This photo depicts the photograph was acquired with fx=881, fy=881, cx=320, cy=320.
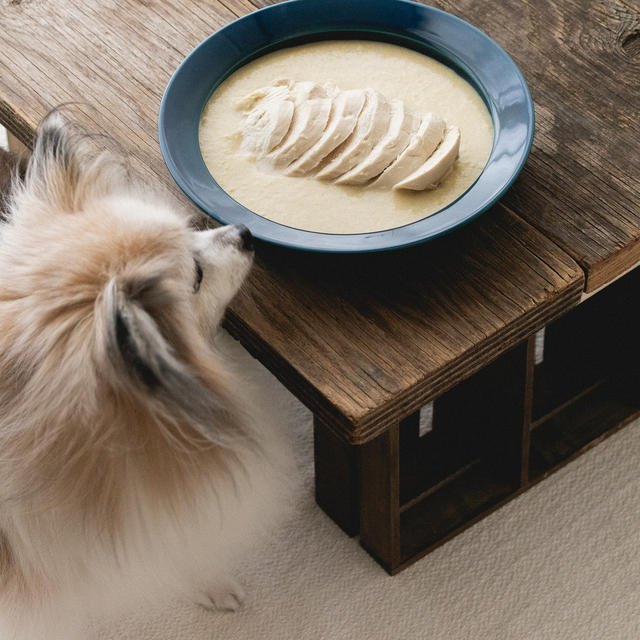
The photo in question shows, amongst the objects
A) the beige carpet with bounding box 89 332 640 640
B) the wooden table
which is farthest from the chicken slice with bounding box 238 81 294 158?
the beige carpet with bounding box 89 332 640 640

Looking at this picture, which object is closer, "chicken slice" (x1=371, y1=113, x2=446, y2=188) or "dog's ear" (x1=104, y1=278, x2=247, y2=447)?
"dog's ear" (x1=104, y1=278, x2=247, y2=447)

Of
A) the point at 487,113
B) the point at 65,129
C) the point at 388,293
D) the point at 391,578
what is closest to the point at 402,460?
the point at 391,578

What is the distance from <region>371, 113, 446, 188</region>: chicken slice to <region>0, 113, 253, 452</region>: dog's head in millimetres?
185

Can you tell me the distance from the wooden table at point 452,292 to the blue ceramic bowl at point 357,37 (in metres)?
0.07

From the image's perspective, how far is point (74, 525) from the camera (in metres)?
0.93

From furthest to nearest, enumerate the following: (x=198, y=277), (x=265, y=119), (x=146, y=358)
Result: 1. (x=265, y=119)
2. (x=198, y=277)
3. (x=146, y=358)

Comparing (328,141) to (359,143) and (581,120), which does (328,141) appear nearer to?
(359,143)

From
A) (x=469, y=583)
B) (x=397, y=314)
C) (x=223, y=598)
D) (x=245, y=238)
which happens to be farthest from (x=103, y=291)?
(x=469, y=583)

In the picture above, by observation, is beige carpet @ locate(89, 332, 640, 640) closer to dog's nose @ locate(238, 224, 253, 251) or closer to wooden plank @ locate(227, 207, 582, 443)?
wooden plank @ locate(227, 207, 582, 443)

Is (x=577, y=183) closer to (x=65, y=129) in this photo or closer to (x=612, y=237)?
(x=612, y=237)

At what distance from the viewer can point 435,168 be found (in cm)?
103

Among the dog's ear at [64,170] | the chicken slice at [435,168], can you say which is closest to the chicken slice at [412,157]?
the chicken slice at [435,168]

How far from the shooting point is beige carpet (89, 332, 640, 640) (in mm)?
1354

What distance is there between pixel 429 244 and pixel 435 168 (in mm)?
104
